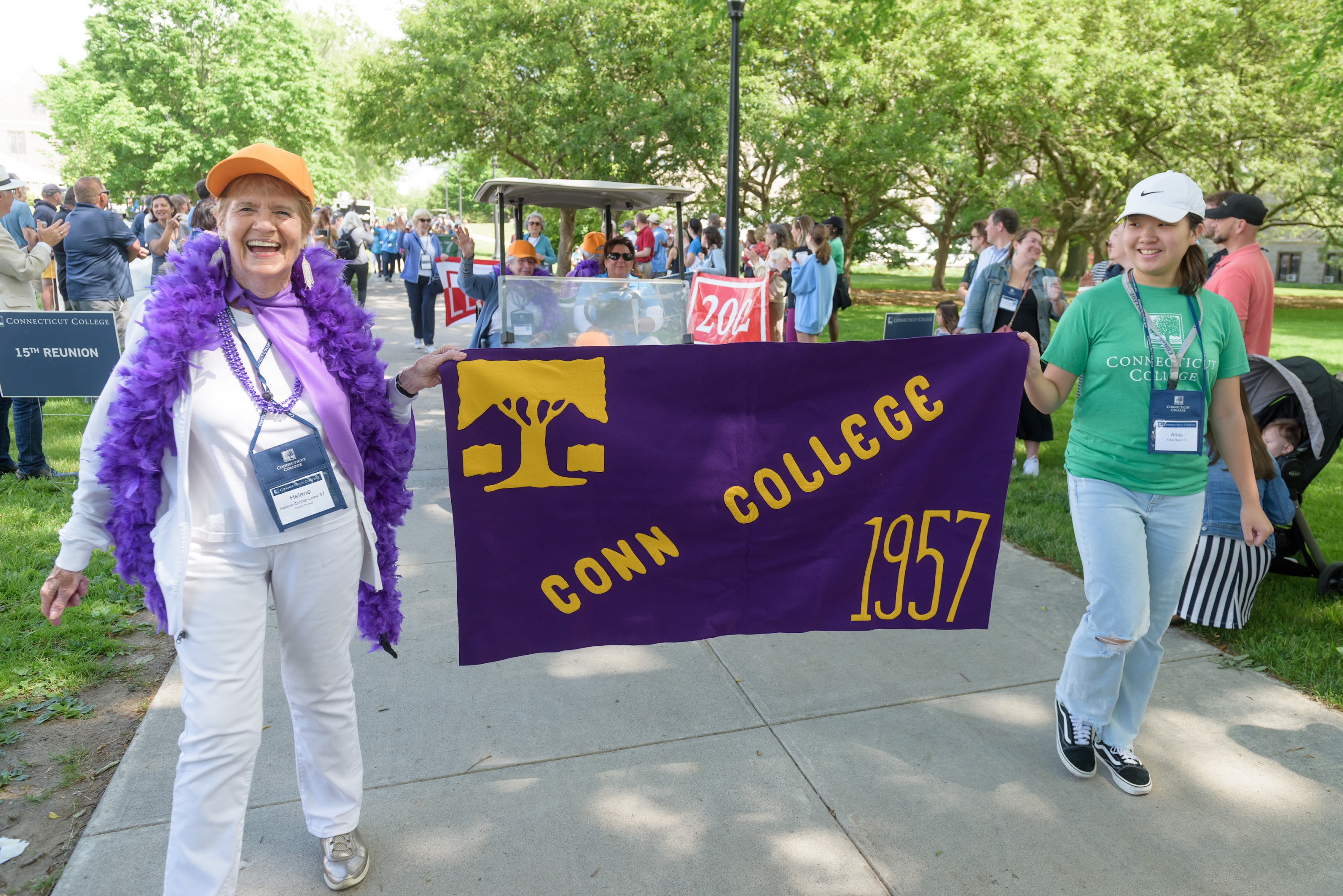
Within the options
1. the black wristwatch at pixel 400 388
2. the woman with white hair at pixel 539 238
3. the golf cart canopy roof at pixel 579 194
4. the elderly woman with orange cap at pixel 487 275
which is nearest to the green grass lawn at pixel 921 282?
the woman with white hair at pixel 539 238

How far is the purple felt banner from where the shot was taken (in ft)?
10.3

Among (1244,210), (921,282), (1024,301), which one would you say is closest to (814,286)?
(1024,301)

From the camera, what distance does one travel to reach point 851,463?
340 centimetres

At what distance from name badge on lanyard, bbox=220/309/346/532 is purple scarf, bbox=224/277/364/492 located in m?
0.03

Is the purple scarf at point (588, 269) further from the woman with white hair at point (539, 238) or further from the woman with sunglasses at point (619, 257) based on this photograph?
the woman with white hair at point (539, 238)

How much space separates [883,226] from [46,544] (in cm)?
3350

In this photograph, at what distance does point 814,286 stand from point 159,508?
30.4ft

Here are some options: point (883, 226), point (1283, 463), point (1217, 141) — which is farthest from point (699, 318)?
point (883, 226)

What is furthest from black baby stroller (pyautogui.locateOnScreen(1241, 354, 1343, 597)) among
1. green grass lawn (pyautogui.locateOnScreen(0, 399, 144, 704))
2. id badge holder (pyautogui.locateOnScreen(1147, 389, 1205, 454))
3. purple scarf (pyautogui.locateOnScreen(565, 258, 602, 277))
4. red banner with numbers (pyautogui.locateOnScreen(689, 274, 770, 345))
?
green grass lawn (pyautogui.locateOnScreen(0, 399, 144, 704))

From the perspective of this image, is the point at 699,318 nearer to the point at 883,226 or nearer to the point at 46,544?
the point at 46,544

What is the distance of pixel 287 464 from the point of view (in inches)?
92.1

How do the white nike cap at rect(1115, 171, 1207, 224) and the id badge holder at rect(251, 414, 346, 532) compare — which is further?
the white nike cap at rect(1115, 171, 1207, 224)

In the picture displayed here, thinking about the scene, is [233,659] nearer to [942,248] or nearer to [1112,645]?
[1112,645]

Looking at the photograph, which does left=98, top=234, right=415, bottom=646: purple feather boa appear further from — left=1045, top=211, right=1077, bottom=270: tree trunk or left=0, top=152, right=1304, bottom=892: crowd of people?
left=1045, top=211, right=1077, bottom=270: tree trunk
